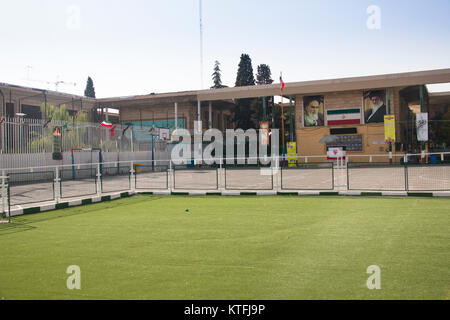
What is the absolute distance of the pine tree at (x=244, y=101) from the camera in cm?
4956

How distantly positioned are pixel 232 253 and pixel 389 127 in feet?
105

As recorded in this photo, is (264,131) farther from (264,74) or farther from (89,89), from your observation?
(89,89)

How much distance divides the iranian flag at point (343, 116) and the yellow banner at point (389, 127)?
4246 mm

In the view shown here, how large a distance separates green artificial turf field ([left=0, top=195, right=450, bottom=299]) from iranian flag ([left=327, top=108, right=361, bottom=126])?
28936 millimetres

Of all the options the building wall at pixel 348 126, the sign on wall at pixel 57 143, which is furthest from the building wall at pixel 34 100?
the building wall at pixel 348 126

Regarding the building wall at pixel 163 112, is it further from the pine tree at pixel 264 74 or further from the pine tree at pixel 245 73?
the pine tree at pixel 264 74

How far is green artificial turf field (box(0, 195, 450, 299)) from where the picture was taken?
453cm

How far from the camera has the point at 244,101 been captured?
4981 centimetres

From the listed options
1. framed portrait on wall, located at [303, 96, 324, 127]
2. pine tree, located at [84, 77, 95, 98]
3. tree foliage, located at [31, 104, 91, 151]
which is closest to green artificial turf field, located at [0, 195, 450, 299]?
tree foliage, located at [31, 104, 91, 151]

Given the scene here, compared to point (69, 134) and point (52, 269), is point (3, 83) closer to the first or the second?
point (69, 134)

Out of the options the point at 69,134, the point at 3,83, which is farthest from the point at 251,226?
the point at 3,83

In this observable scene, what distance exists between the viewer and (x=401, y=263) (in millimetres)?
5430

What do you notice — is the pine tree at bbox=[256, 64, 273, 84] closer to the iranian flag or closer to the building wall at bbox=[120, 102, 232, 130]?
the building wall at bbox=[120, 102, 232, 130]

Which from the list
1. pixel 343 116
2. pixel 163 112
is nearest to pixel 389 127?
pixel 343 116
